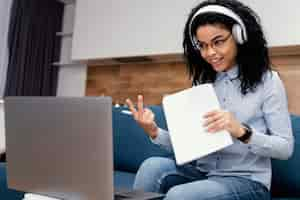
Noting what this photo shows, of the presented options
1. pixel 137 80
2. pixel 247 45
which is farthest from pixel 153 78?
pixel 247 45

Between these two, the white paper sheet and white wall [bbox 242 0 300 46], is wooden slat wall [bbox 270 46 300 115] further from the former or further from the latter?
the white paper sheet

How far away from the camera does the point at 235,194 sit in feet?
3.12

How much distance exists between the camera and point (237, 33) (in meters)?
1.07

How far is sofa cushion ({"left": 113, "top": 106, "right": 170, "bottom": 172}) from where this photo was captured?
6.00ft

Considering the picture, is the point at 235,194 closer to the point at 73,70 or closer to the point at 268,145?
the point at 268,145

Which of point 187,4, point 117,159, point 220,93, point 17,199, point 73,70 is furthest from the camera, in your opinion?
point 73,70

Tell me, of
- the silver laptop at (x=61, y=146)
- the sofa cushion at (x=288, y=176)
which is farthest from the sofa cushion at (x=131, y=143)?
the silver laptop at (x=61, y=146)

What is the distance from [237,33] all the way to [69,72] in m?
2.45

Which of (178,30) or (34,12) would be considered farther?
(34,12)

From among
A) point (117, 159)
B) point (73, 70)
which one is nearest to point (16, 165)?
point (117, 159)

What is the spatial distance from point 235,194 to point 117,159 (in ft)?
3.49

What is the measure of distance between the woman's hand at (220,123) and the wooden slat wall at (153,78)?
4.20 feet

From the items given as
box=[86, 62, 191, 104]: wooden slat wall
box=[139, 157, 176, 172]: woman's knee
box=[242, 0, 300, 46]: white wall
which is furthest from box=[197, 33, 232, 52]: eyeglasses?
box=[86, 62, 191, 104]: wooden slat wall

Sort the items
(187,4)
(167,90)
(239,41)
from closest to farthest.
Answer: (239,41), (187,4), (167,90)
